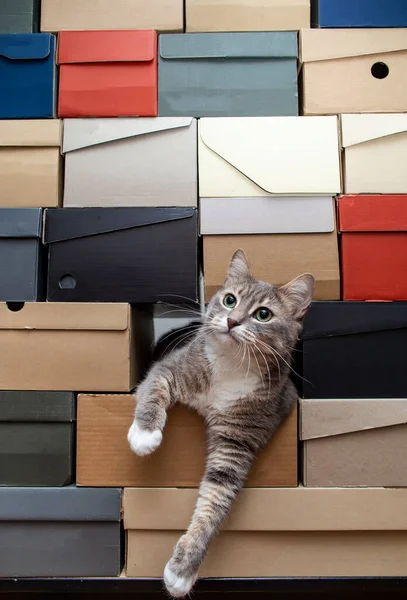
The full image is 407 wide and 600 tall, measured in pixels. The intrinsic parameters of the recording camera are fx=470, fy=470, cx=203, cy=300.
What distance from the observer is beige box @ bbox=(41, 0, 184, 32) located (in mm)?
1120

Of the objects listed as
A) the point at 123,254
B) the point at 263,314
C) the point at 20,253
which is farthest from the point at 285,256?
the point at 20,253

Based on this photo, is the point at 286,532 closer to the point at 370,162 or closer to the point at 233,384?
the point at 233,384

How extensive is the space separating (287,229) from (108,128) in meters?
0.48

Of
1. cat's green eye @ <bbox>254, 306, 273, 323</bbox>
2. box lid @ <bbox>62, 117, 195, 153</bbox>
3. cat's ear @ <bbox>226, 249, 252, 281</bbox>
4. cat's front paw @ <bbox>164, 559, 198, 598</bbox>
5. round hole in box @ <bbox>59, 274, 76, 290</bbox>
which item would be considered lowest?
cat's front paw @ <bbox>164, 559, 198, 598</bbox>

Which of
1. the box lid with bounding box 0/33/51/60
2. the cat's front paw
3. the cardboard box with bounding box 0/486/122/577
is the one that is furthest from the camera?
the box lid with bounding box 0/33/51/60

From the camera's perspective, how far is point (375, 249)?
3.53ft

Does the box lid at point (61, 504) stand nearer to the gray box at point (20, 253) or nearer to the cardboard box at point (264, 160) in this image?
the gray box at point (20, 253)

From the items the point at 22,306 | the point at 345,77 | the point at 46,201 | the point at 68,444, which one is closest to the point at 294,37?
the point at 345,77

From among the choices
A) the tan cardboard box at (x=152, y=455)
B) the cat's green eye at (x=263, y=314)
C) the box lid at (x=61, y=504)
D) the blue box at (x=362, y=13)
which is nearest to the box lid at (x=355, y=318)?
the cat's green eye at (x=263, y=314)

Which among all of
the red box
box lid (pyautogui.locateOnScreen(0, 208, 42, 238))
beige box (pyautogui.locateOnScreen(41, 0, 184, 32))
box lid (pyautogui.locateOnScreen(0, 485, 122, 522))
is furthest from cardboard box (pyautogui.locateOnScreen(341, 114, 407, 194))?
box lid (pyautogui.locateOnScreen(0, 485, 122, 522))

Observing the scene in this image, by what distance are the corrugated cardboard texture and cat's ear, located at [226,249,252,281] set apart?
0.14 ft

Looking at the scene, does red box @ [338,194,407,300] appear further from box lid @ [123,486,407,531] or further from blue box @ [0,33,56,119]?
blue box @ [0,33,56,119]

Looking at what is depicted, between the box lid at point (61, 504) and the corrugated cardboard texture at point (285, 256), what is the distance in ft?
1.73
